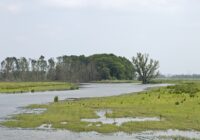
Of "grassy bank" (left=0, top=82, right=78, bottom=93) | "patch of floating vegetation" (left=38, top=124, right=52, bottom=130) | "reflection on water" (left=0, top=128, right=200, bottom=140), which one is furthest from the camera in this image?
"grassy bank" (left=0, top=82, right=78, bottom=93)

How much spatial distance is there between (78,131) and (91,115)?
29.3 feet

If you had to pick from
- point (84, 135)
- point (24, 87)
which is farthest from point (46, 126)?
point (24, 87)

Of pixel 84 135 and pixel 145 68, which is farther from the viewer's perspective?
pixel 145 68

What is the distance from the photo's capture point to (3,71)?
190 m

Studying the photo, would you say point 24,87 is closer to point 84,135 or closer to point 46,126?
point 46,126

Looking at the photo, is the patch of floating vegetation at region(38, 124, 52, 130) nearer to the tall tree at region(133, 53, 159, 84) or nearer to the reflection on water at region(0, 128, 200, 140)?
the reflection on water at region(0, 128, 200, 140)

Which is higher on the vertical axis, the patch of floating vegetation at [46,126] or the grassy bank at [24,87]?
the grassy bank at [24,87]

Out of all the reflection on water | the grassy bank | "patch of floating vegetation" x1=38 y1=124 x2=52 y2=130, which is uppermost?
the grassy bank

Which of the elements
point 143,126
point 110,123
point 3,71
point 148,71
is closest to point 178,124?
point 143,126

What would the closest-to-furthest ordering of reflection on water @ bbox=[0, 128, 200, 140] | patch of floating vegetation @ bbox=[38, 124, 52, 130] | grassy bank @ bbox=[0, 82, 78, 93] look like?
1. reflection on water @ bbox=[0, 128, 200, 140]
2. patch of floating vegetation @ bbox=[38, 124, 52, 130]
3. grassy bank @ bbox=[0, 82, 78, 93]

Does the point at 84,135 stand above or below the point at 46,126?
below

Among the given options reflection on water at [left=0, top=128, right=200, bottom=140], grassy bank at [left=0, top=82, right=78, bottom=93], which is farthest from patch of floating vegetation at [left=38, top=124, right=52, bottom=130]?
grassy bank at [left=0, top=82, right=78, bottom=93]

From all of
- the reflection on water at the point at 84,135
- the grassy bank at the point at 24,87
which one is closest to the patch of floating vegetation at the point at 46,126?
the reflection on water at the point at 84,135

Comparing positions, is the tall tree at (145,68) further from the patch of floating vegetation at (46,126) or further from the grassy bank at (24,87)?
the patch of floating vegetation at (46,126)
